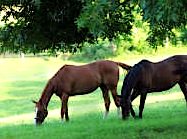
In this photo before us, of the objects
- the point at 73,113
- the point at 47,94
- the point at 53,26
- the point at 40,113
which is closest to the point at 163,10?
the point at 53,26

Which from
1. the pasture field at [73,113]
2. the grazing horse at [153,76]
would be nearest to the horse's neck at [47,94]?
the pasture field at [73,113]

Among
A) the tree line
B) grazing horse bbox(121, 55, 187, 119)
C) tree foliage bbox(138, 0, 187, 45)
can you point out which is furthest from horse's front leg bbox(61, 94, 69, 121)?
tree foliage bbox(138, 0, 187, 45)

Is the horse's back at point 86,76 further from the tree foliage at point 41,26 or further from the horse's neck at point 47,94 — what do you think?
the tree foliage at point 41,26

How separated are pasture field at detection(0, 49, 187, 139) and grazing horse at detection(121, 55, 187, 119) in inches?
27.6

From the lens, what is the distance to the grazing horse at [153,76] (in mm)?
12137

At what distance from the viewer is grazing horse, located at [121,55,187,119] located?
12137 mm

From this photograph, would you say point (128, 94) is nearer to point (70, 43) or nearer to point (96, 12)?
point (70, 43)

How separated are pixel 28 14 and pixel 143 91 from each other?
5.44m

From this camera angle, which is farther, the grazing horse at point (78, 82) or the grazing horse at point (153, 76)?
the grazing horse at point (78, 82)

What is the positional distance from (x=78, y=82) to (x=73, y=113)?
4.19 meters

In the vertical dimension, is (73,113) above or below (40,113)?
below

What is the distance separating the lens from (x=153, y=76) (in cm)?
1282

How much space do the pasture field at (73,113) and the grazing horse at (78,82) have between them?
1.57 feet

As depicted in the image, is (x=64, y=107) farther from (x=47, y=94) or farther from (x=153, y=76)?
(x=153, y=76)
